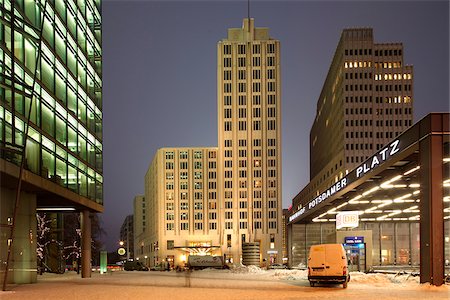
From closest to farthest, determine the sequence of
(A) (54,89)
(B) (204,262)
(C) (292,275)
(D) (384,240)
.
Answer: (A) (54,89), (C) (292,275), (D) (384,240), (B) (204,262)

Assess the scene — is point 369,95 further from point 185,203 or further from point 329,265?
point 329,265

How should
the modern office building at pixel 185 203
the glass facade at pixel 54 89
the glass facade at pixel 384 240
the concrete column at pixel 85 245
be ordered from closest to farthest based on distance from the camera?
the glass facade at pixel 54 89, the concrete column at pixel 85 245, the glass facade at pixel 384 240, the modern office building at pixel 185 203

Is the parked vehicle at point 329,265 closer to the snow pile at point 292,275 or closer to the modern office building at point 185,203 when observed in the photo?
the snow pile at point 292,275

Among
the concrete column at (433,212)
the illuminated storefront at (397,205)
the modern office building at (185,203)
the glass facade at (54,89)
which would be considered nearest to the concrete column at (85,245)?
the glass facade at (54,89)

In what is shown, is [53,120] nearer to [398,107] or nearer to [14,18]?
[14,18]

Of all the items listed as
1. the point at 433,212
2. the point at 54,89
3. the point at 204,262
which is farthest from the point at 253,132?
the point at 433,212

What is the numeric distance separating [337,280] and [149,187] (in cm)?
16261

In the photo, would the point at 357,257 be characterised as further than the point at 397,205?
No

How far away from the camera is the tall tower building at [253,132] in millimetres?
143000

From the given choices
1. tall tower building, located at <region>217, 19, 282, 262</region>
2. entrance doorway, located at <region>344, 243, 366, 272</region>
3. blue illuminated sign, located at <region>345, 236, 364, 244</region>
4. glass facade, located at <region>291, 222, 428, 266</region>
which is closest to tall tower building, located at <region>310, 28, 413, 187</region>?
tall tower building, located at <region>217, 19, 282, 262</region>

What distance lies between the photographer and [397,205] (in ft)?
149

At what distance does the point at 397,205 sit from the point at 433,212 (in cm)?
2397

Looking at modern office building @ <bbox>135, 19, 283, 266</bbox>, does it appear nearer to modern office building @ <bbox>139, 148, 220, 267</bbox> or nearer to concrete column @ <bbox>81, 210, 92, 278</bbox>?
modern office building @ <bbox>139, 148, 220, 267</bbox>

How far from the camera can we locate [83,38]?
47.2m
